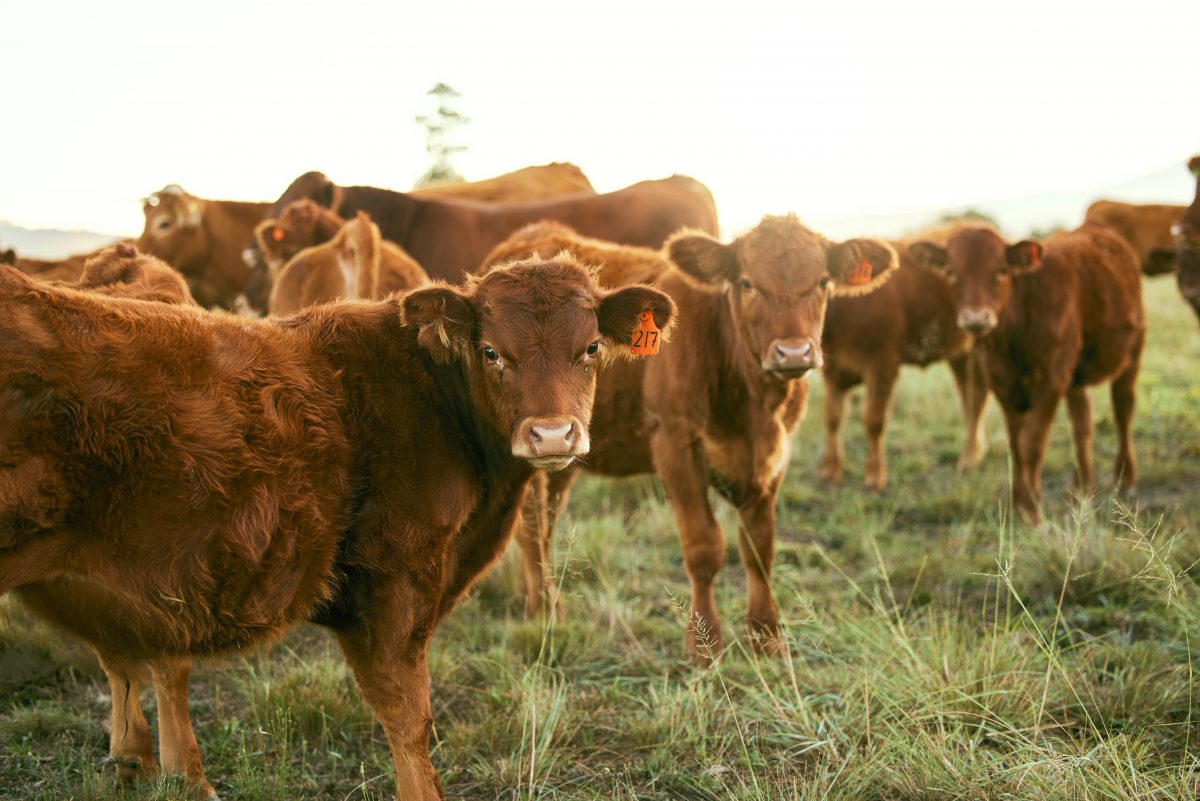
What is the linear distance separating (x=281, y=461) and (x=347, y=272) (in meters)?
4.36

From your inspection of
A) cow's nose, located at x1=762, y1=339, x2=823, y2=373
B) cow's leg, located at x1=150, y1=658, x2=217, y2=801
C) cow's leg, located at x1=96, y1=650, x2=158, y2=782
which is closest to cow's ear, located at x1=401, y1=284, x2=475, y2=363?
cow's leg, located at x1=150, y1=658, x2=217, y2=801

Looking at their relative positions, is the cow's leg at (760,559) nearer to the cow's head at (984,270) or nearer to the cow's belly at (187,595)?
the cow's belly at (187,595)

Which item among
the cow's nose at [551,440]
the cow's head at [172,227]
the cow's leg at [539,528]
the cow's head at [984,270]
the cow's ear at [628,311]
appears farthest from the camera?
the cow's head at [172,227]

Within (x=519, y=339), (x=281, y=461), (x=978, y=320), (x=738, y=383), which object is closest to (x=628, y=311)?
(x=519, y=339)

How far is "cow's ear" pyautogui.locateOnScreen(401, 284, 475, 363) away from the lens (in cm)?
341

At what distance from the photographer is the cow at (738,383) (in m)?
5.12

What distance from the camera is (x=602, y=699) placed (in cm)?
448

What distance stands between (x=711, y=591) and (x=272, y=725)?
7.24ft

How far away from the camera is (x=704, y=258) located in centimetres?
539

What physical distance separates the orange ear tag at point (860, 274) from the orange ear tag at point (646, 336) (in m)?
1.88

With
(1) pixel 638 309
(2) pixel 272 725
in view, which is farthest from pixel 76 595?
(1) pixel 638 309

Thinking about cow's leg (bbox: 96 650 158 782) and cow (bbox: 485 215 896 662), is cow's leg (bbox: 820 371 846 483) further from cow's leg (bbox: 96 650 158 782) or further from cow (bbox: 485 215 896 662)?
cow's leg (bbox: 96 650 158 782)

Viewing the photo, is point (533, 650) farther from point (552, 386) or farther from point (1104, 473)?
point (1104, 473)

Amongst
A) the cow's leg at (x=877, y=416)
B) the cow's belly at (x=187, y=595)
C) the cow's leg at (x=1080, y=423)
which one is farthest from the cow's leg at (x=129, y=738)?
the cow's leg at (x=1080, y=423)
